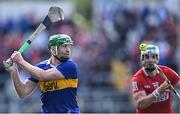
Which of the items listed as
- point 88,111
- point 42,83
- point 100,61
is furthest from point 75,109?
point 100,61

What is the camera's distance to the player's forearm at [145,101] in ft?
43.9

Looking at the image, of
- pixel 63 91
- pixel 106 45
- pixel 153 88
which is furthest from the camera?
pixel 106 45

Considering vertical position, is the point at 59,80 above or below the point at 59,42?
below

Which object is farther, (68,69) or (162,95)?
(162,95)

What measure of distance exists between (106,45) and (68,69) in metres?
9.77

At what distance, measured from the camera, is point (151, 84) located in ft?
45.1

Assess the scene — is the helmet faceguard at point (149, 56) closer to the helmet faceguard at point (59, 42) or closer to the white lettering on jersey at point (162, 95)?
the white lettering on jersey at point (162, 95)

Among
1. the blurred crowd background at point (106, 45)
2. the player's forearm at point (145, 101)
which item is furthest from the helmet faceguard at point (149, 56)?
the blurred crowd background at point (106, 45)

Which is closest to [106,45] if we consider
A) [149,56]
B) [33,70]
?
[149,56]

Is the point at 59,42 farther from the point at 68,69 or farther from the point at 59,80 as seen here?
the point at 59,80

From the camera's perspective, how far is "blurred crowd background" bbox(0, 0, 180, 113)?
2083 centimetres

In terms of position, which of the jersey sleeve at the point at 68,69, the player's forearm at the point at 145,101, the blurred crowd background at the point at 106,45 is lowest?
the blurred crowd background at the point at 106,45

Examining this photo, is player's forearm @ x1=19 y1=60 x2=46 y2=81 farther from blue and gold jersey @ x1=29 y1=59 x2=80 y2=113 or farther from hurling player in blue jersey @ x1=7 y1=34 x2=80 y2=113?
blue and gold jersey @ x1=29 y1=59 x2=80 y2=113

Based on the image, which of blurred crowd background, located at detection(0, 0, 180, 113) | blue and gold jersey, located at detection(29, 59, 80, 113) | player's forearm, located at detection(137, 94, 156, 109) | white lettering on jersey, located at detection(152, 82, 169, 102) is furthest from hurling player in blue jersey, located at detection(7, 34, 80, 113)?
blurred crowd background, located at detection(0, 0, 180, 113)
